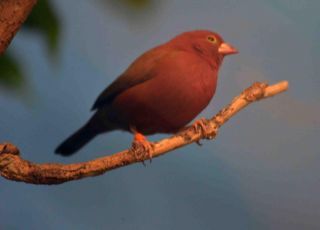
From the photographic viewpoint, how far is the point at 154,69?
4.84ft

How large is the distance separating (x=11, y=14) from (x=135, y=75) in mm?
372

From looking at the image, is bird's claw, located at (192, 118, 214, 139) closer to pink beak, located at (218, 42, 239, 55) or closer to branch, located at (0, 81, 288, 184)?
branch, located at (0, 81, 288, 184)

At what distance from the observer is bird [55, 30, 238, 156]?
4.75 ft

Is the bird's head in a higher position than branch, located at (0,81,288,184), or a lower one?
higher

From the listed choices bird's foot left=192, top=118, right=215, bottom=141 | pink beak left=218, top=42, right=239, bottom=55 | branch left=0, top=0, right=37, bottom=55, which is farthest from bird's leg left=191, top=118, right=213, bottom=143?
branch left=0, top=0, right=37, bottom=55

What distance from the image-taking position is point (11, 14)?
55.4 inches

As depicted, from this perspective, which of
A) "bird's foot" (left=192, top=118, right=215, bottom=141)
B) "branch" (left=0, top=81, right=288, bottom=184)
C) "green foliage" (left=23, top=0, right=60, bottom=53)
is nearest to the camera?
"branch" (left=0, top=81, right=288, bottom=184)

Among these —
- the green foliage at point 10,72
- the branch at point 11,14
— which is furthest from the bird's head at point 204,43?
the green foliage at point 10,72

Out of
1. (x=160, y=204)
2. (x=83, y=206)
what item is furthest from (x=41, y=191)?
(x=160, y=204)

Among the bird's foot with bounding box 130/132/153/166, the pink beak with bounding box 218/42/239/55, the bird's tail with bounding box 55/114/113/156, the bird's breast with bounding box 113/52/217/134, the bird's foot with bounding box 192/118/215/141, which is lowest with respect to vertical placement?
the bird's tail with bounding box 55/114/113/156

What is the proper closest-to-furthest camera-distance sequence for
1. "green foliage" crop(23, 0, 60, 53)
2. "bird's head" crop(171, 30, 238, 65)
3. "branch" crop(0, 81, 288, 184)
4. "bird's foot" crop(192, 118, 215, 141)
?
"branch" crop(0, 81, 288, 184)
"bird's foot" crop(192, 118, 215, 141)
"bird's head" crop(171, 30, 238, 65)
"green foliage" crop(23, 0, 60, 53)

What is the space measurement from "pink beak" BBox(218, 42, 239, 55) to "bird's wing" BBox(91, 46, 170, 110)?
0.56 ft

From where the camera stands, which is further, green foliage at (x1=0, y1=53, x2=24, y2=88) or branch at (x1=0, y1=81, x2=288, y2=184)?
green foliage at (x1=0, y1=53, x2=24, y2=88)

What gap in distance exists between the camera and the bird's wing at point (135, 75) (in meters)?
1.48
